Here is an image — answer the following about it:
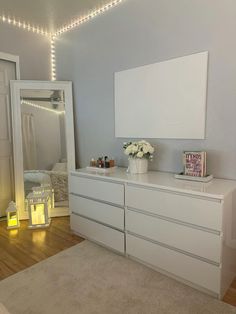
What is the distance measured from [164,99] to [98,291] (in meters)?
1.84

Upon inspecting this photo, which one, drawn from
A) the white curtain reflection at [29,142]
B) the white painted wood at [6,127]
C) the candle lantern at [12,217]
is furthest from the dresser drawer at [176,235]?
the white painted wood at [6,127]

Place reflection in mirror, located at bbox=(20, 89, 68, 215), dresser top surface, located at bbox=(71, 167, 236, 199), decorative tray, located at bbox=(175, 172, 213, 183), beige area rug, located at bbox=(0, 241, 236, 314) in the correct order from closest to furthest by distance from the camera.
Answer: beige area rug, located at bbox=(0, 241, 236, 314)
dresser top surface, located at bbox=(71, 167, 236, 199)
decorative tray, located at bbox=(175, 172, 213, 183)
reflection in mirror, located at bbox=(20, 89, 68, 215)

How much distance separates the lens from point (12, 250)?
231 centimetres

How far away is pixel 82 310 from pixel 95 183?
1113 mm

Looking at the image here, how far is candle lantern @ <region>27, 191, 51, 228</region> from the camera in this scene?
284 centimetres

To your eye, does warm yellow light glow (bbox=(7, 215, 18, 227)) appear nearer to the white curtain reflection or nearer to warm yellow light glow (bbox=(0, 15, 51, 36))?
the white curtain reflection

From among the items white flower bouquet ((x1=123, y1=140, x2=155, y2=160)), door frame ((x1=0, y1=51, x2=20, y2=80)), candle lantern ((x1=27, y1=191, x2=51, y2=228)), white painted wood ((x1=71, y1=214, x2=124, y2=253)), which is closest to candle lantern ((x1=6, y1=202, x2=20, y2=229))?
candle lantern ((x1=27, y1=191, x2=51, y2=228))

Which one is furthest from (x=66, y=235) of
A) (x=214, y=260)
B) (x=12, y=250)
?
(x=214, y=260)

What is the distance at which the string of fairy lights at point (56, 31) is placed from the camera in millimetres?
2738

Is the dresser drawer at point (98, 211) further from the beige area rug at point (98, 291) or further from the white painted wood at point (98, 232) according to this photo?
the beige area rug at point (98, 291)

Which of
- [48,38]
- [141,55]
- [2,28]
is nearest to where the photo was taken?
[141,55]

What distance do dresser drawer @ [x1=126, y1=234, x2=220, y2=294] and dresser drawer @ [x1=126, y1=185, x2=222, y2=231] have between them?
30 centimetres

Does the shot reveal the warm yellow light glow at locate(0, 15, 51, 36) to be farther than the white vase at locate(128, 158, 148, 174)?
Yes

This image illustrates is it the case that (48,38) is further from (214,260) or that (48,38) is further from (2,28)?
(214,260)
